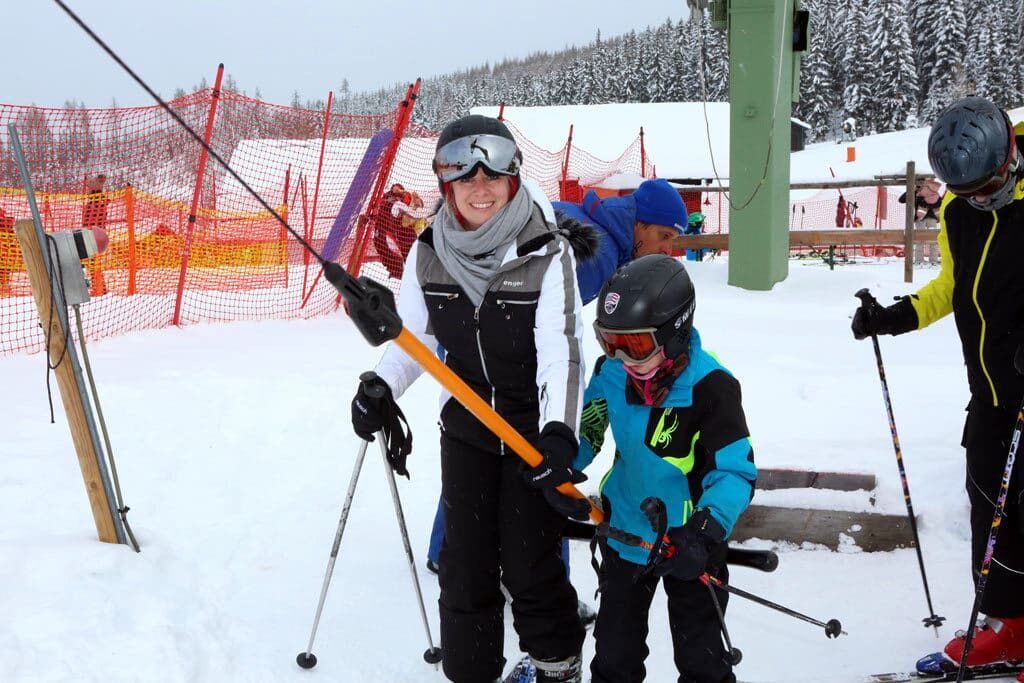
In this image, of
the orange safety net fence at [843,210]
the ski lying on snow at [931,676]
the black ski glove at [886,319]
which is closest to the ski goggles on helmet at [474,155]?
the black ski glove at [886,319]

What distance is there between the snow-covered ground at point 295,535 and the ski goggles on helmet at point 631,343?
158cm

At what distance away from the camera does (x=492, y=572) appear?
2660 millimetres

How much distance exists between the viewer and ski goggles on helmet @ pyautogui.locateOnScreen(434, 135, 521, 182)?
251 cm

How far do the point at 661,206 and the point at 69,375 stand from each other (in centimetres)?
262

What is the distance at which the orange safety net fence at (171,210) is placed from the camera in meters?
8.28

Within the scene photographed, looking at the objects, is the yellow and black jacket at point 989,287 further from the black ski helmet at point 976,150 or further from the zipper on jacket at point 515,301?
the zipper on jacket at point 515,301

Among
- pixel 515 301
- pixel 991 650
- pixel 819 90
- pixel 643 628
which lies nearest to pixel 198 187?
pixel 515 301

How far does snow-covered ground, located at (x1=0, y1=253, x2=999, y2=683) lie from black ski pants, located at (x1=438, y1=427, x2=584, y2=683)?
68cm

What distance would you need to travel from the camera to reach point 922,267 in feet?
49.7

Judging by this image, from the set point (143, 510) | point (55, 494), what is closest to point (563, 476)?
point (143, 510)

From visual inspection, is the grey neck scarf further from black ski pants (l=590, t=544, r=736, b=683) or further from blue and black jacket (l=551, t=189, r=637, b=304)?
black ski pants (l=590, t=544, r=736, b=683)

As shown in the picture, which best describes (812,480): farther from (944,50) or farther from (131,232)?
(944,50)

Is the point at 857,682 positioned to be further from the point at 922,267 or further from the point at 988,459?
the point at 922,267

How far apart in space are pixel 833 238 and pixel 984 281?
9.50 metres
